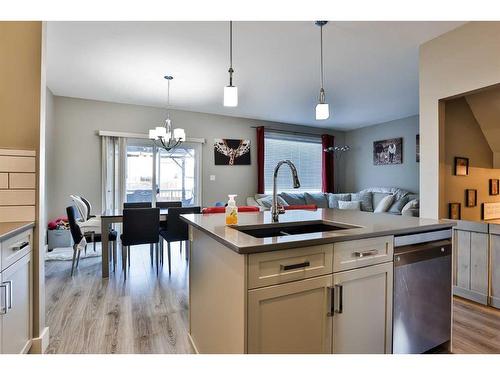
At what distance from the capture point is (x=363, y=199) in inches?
245

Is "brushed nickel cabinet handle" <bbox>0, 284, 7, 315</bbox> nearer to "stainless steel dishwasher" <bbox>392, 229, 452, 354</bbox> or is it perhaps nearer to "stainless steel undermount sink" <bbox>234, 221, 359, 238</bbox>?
"stainless steel undermount sink" <bbox>234, 221, 359, 238</bbox>

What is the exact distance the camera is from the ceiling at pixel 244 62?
8.70 ft

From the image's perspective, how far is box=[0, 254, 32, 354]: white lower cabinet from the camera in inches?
53.9

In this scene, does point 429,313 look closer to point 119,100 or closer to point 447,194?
point 447,194

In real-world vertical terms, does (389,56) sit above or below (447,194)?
above

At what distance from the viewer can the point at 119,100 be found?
5.01 m

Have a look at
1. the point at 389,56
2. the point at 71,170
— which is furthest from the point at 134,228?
the point at 389,56

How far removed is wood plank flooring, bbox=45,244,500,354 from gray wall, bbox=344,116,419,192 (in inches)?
149

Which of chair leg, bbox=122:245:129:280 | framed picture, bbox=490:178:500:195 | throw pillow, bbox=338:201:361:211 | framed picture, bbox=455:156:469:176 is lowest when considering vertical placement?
chair leg, bbox=122:245:129:280

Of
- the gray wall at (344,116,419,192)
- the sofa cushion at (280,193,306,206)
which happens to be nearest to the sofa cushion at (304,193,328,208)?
the sofa cushion at (280,193,306,206)

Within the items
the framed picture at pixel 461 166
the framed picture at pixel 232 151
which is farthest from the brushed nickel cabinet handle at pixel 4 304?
the framed picture at pixel 232 151

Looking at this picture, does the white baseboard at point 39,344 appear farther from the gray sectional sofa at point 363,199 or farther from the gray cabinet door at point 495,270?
the gray sectional sofa at point 363,199

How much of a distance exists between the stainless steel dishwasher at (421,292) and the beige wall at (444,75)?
118cm

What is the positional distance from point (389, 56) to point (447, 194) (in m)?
1.69
